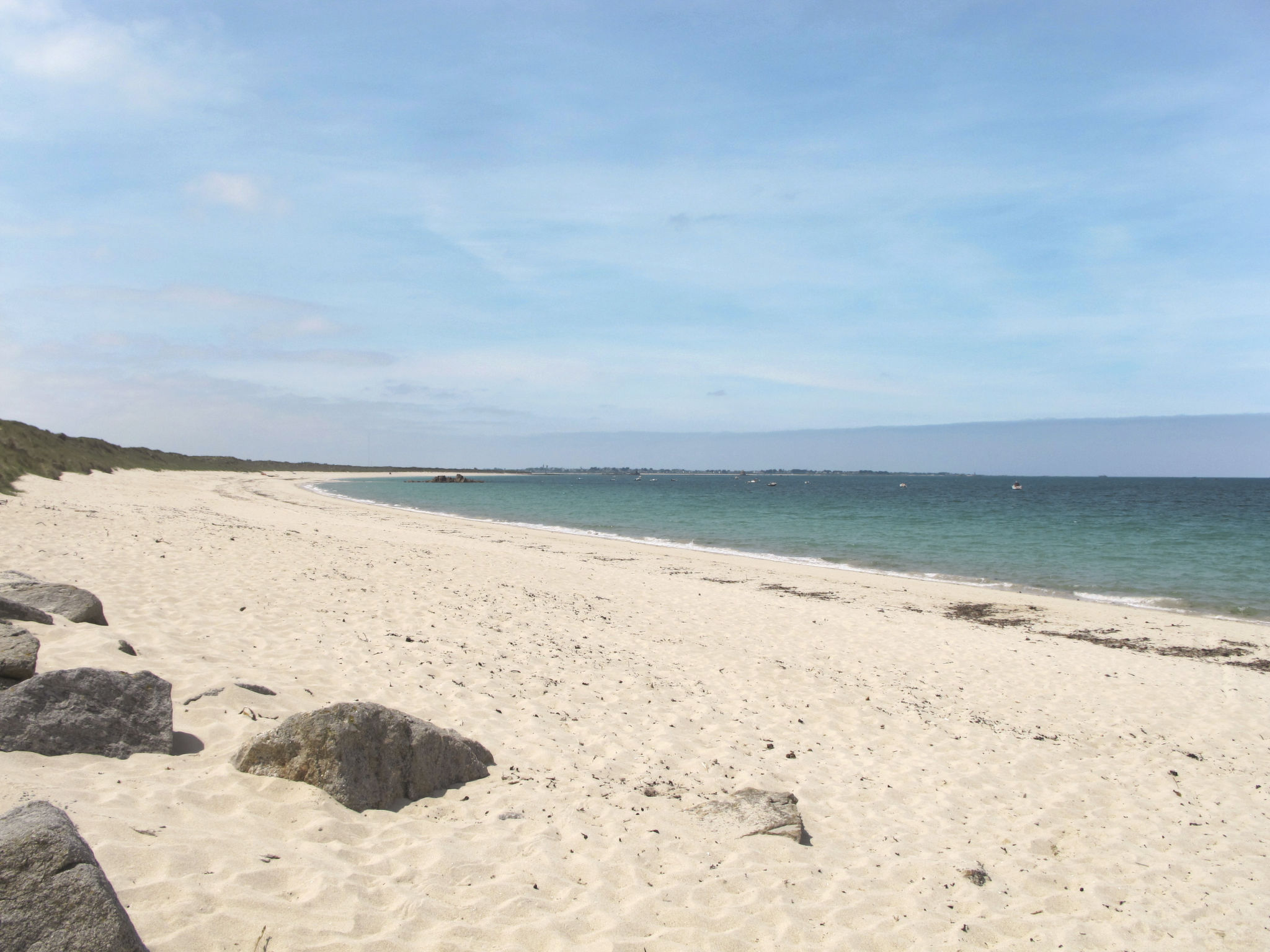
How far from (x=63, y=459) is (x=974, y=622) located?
5111 cm

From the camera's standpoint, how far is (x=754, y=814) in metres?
5.98

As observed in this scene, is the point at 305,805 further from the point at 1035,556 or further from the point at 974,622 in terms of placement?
the point at 1035,556

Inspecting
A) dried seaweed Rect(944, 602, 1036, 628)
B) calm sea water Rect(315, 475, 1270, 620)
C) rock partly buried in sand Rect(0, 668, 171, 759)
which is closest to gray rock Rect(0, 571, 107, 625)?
rock partly buried in sand Rect(0, 668, 171, 759)

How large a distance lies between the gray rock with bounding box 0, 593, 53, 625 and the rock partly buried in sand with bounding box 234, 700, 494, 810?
3.60 m

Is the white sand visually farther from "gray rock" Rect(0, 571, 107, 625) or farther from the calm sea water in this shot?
the calm sea water

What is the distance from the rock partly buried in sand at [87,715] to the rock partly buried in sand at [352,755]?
74 centimetres

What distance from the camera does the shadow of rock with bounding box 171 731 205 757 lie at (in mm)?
5578

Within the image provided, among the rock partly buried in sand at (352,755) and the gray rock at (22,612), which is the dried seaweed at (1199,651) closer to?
the rock partly buried in sand at (352,755)

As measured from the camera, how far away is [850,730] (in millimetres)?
8727

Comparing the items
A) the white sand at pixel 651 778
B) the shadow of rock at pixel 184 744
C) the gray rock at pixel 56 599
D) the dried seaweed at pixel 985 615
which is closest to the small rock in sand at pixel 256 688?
the white sand at pixel 651 778

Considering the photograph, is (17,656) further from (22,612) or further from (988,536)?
(988,536)

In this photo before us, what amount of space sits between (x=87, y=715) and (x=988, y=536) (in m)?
40.5

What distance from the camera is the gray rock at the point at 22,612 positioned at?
7055mm

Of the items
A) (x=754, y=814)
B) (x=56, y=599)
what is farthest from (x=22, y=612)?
(x=754, y=814)
